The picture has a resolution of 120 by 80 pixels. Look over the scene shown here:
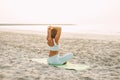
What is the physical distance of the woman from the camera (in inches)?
232

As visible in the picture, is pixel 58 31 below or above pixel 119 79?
above

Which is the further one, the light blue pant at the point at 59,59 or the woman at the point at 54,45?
the light blue pant at the point at 59,59

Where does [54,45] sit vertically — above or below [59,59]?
above

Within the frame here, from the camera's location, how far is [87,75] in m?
5.24

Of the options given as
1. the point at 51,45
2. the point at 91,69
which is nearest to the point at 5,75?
the point at 51,45

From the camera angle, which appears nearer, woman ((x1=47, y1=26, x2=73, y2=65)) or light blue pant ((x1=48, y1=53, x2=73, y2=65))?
woman ((x1=47, y1=26, x2=73, y2=65))

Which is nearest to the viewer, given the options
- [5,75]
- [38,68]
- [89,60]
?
[5,75]

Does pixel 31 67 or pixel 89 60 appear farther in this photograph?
pixel 89 60

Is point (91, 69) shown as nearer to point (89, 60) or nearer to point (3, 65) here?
point (89, 60)

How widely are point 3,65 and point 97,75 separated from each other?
2.15m

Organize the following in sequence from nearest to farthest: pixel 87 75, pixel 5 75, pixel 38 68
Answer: pixel 5 75 < pixel 87 75 < pixel 38 68

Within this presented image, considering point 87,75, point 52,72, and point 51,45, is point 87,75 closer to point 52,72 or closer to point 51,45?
point 52,72

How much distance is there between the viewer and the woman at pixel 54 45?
589 centimetres

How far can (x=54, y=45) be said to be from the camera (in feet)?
19.7
